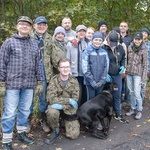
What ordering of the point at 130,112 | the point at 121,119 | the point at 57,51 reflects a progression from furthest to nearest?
the point at 130,112 < the point at 121,119 < the point at 57,51

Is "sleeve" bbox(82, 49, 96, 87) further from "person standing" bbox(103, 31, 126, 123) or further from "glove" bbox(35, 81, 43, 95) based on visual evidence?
"glove" bbox(35, 81, 43, 95)

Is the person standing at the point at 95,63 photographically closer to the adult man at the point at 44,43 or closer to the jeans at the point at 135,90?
the adult man at the point at 44,43

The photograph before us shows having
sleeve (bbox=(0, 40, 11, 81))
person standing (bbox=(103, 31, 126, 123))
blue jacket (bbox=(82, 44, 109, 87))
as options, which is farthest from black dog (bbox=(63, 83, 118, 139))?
sleeve (bbox=(0, 40, 11, 81))

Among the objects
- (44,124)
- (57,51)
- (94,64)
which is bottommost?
(44,124)

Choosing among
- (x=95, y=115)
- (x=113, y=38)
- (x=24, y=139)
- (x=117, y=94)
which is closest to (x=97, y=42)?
(x=113, y=38)

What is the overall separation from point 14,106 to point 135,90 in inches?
116

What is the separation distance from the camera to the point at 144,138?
477cm

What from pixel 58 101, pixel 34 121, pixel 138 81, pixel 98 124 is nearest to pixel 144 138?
pixel 98 124

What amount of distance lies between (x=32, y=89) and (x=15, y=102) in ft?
1.27

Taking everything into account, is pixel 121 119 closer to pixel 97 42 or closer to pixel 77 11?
pixel 97 42

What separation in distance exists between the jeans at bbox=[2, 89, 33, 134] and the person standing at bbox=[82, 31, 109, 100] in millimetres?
1343

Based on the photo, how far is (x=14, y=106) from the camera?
163 inches

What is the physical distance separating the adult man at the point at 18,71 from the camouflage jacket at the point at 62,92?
18.4 inches

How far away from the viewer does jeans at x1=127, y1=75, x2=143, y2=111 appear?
568cm
